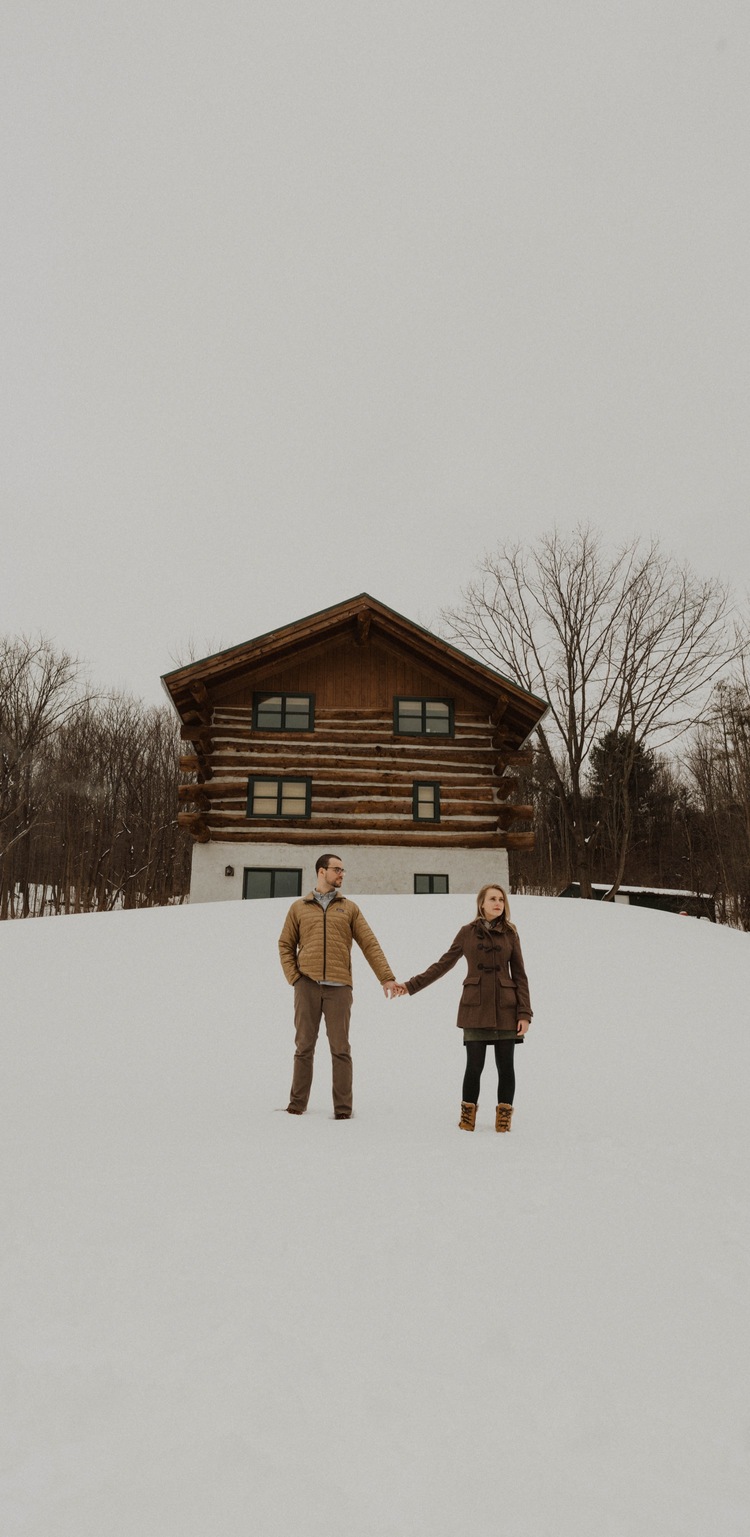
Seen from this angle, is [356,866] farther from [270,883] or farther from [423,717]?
[423,717]

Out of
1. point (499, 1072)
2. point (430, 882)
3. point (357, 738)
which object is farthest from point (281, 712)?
A: point (499, 1072)

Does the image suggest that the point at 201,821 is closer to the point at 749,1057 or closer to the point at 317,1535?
the point at 749,1057

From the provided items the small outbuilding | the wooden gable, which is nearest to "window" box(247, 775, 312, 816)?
the wooden gable

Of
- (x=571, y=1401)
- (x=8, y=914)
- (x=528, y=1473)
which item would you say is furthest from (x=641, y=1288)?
(x=8, y=914)

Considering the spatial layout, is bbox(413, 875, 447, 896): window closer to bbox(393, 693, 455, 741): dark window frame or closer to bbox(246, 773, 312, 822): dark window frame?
bbox(246, 773, 312, 822): dark window frame

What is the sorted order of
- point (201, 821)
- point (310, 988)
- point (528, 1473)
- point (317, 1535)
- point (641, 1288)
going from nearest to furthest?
point (317, 1535), point (528, 1473), point (641, 1288), point (310, 988), point (201, 821)

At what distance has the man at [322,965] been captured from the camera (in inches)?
265

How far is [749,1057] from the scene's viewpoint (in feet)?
29.6

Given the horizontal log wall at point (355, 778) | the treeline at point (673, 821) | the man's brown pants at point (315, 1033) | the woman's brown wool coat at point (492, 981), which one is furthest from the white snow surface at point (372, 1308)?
the treeline at point (673, 821)

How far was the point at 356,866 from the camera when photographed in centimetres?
1989

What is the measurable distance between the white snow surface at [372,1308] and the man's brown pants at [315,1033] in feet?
0.70

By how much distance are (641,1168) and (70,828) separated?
115 feet

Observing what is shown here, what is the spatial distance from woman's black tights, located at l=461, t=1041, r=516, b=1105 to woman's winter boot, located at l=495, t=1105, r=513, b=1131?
5cm

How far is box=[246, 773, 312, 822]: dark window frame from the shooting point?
1992 centimetres
